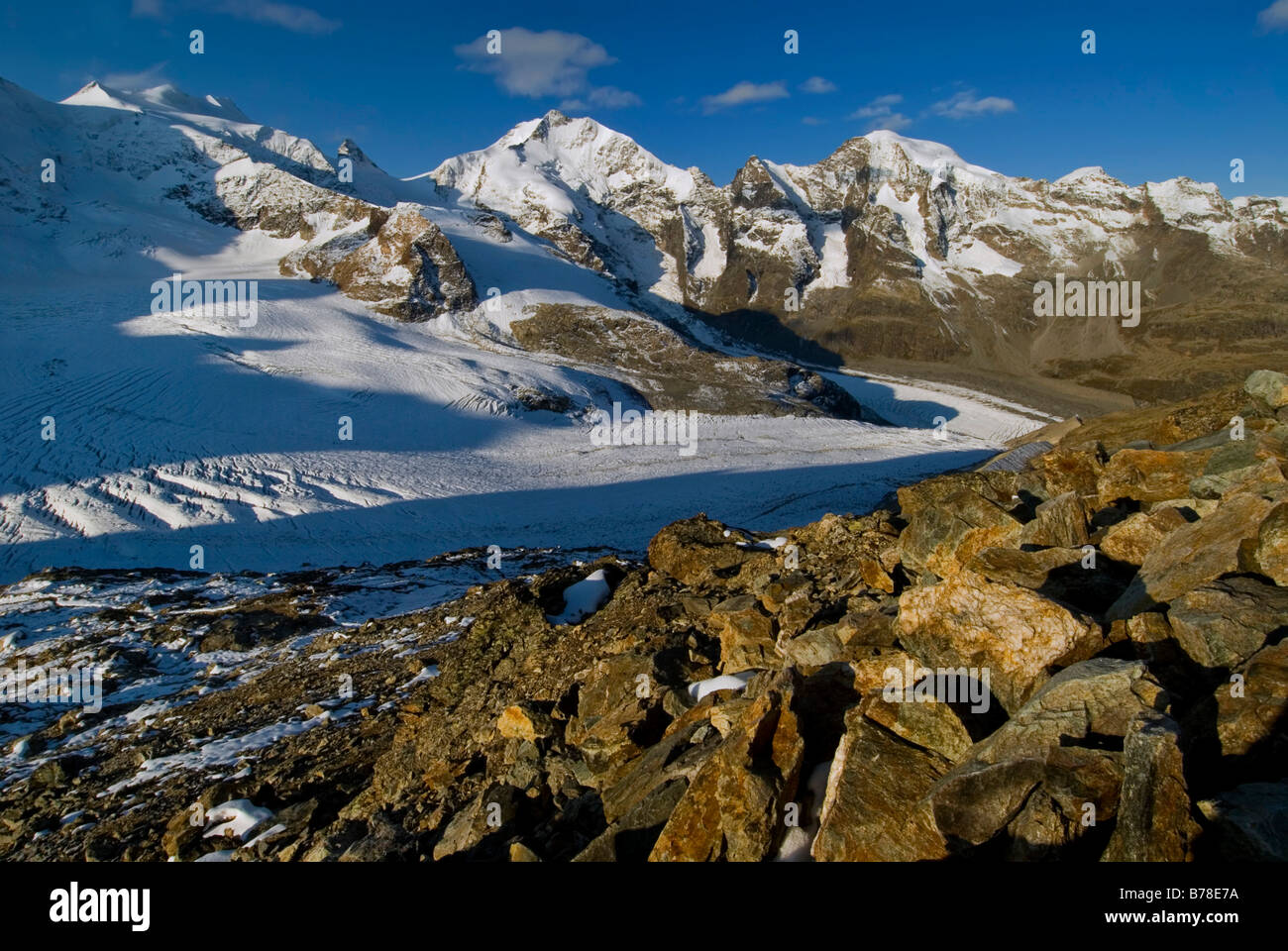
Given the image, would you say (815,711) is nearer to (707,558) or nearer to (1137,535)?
(1137,535)

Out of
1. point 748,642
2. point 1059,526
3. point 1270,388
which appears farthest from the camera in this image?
point 1270,388

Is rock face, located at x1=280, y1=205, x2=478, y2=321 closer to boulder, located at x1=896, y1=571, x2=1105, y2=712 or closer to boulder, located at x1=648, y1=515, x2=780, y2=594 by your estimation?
boulder, located at x1=648, y1=515, x2=780, y2=594

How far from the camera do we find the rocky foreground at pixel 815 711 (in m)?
3.27

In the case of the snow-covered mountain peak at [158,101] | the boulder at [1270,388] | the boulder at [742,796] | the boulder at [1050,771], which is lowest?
the boulder at [742,796]

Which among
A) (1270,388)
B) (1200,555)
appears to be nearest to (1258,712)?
(1200,555)

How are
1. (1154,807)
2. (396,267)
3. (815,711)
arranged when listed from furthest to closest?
(396,267) → (815,711) → (1154,807)

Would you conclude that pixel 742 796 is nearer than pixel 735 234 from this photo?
Yes

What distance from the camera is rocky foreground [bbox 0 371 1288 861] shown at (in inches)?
129

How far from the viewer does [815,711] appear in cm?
462

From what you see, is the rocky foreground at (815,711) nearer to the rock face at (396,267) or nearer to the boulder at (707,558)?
the boulder at (707,558)

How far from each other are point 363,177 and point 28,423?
4138 inches

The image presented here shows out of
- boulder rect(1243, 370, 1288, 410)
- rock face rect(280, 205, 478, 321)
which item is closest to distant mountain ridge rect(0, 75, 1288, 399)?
rock face rect(280, 205, 478, 321)

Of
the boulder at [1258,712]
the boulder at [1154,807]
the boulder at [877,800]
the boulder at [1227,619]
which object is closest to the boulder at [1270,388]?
the boulder at [1227,619]
